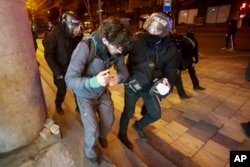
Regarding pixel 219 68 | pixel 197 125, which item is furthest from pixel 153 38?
pixel 219 68

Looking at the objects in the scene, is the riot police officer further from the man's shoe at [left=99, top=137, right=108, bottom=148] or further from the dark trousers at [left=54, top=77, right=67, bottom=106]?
the man's shoe at [left=99, top=137, right=108, bottom=148]

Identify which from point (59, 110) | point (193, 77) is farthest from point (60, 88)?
point (193, 77)

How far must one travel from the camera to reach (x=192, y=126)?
339cm

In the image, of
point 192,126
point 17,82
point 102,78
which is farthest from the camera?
point 192,126

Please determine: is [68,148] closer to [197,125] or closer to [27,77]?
[27,77]

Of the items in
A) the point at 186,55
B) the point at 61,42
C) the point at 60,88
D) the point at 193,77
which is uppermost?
the point at 61,42

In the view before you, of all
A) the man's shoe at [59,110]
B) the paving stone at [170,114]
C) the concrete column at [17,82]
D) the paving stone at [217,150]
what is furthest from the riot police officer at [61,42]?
the paving stone at [217,150]

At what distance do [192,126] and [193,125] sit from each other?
4 centimetres

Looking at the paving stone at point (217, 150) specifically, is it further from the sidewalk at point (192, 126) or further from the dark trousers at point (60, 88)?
the dark trousers at point (60, 88)

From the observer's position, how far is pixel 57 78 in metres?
3.06

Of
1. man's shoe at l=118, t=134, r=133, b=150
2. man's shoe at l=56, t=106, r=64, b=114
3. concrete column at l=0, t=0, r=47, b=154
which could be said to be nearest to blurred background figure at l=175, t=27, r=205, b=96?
man's shoe at l=118, t=134, r=133, b=150

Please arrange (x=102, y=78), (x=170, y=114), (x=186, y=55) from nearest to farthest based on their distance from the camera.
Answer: (x=102, y=78) < (x=170, y=114) < (x=186, y=55)

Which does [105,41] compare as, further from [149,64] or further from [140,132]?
[140,132]

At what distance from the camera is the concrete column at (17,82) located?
180 centimetres
